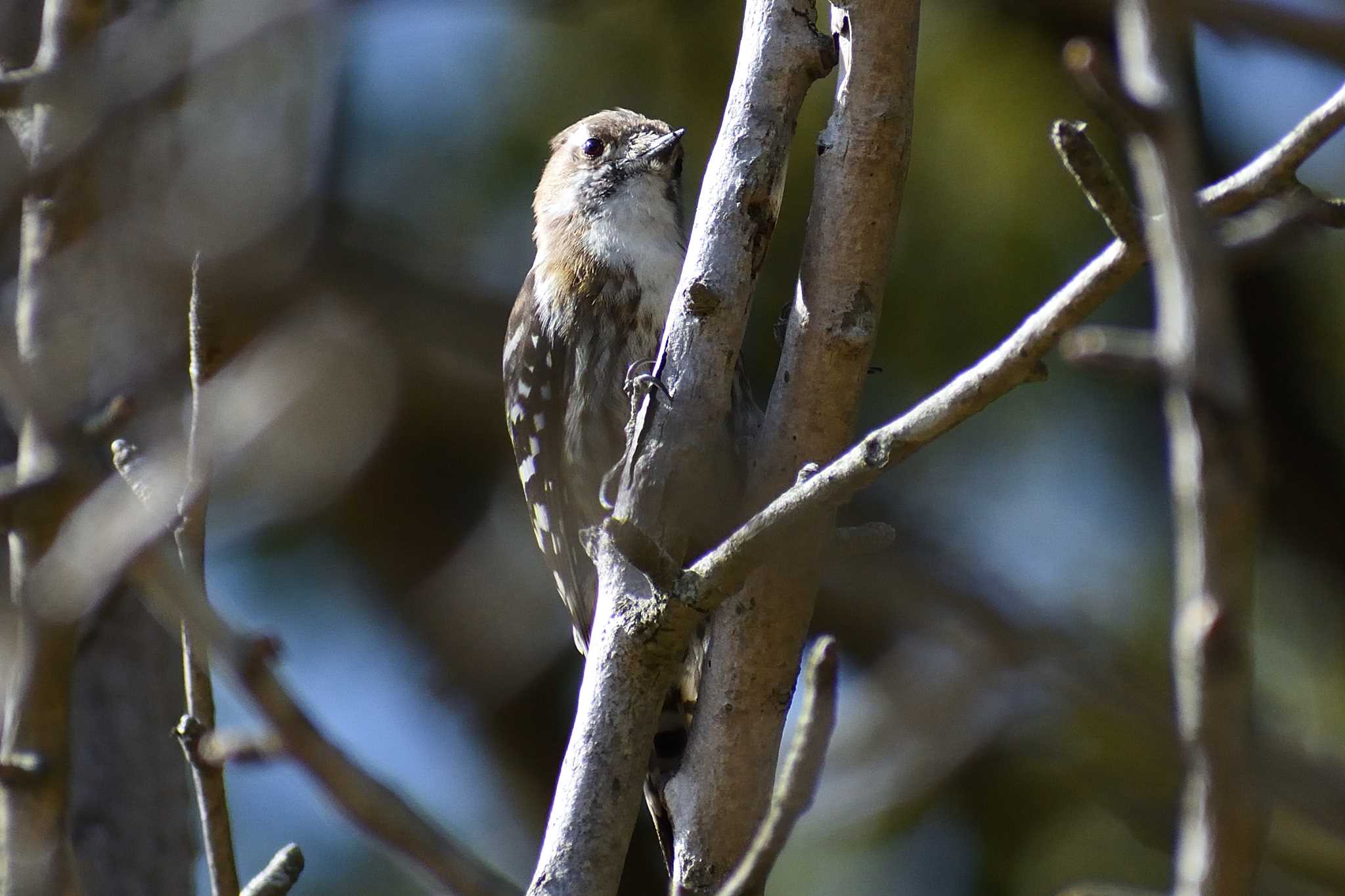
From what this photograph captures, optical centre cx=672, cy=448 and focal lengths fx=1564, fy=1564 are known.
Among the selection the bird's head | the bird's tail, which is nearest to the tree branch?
the bird's tail

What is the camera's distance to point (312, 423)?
5.21 meters

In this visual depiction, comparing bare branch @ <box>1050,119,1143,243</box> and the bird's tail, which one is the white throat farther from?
bare branch @ <box>1050,119,1143,243</box>

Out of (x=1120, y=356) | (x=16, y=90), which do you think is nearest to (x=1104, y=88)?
(x=1120, y=356)

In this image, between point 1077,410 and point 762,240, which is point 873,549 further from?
point 1077,410

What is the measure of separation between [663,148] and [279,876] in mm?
3123

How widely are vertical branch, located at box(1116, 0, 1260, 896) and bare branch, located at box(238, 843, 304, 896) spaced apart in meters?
1.33

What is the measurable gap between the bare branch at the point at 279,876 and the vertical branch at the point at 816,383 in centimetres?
79

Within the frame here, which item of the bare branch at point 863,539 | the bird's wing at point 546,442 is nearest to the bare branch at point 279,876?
the bare branch at point 863,539

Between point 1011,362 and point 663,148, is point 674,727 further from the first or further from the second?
point 1011,362

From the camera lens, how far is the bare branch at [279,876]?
211 centimetres

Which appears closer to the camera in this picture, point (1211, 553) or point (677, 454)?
point (1211, 553)

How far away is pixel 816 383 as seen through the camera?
9.18ft

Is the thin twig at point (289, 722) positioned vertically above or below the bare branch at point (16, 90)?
below

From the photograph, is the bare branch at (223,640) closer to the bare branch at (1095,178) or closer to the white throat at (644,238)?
the bare branch at (1095,178)
